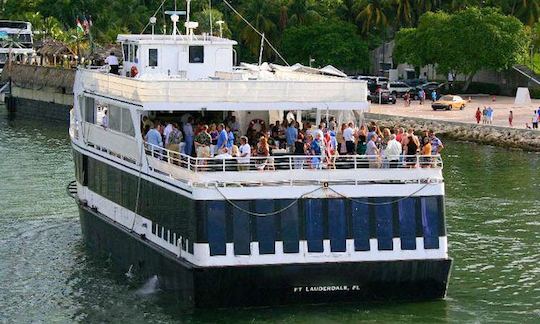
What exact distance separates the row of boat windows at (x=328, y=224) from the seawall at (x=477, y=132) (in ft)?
133

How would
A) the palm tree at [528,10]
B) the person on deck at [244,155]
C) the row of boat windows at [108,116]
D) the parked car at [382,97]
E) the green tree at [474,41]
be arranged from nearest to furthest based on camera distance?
the person on deck at [244,155]
the row of boat windows at [108,116]
the green tree at [474,41]
the parked car at [382,97]
the palm tree at [528,10]

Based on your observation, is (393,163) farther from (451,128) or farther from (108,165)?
(451,128)

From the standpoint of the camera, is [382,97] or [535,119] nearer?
[535,119]

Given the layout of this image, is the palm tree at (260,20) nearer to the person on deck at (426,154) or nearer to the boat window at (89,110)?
the boat window at (89,110)

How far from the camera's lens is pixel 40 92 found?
101 meters

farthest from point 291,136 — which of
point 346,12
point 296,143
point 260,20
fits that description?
point 346,12

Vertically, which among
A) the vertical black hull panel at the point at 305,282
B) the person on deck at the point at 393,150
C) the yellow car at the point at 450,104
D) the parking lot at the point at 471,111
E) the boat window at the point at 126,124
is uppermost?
the boat window at the point at 126,124

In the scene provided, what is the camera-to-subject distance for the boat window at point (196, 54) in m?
39.7

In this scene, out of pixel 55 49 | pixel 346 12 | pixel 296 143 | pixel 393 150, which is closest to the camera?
pixel 393 150

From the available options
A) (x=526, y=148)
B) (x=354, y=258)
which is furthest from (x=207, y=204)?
(x=526, y=148)

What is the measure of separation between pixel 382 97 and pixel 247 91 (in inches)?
2548

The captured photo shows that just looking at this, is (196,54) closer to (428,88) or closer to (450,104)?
(450,104)

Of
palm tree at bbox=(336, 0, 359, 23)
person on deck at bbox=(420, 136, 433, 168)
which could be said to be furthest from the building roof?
person on deck at bbox=(420, 136, 433, 168)

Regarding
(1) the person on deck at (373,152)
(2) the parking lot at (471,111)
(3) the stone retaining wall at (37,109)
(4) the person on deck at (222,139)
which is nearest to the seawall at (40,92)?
(3) the stone retaining wall at (37,109)
